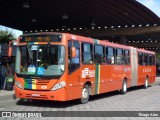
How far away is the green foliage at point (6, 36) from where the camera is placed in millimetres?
52625

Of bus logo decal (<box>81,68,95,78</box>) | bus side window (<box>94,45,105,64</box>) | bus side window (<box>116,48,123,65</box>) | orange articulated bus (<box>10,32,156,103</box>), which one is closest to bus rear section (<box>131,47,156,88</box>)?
bus side window (<box>116,48,123,65</box>)

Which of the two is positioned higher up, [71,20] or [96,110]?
[71,20]

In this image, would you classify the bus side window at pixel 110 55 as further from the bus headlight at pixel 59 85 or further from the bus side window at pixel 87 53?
the bus headlight at pixel 59 85

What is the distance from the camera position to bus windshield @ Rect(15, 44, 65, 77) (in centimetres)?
1308

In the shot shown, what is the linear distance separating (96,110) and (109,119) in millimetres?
1959

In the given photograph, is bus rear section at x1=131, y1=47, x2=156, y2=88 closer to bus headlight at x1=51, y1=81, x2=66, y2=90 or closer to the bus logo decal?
the bus logo decal

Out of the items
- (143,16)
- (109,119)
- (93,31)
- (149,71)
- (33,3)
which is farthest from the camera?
(93,31)

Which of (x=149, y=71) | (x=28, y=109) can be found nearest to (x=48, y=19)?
(x=149, y=71)

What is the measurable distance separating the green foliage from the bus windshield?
3870 centimetres

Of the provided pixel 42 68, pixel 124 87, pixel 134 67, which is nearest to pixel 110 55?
pixel 124 87

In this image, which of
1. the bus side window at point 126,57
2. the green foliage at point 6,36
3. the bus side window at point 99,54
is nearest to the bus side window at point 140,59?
the bus side window at point 126,57

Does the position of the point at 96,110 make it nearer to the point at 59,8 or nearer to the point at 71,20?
the point at 59,8

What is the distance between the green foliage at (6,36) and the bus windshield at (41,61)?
38700mm

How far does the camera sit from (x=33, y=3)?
93.9 ft
